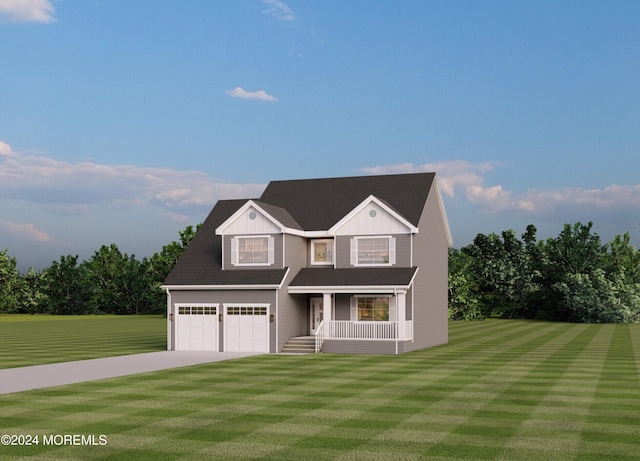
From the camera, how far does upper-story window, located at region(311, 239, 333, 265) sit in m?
42.8

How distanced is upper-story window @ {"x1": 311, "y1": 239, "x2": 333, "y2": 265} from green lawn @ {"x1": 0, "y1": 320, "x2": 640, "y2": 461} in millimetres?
13541

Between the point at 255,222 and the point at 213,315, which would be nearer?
the point at 213,315

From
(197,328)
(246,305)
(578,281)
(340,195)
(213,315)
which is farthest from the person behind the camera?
(578,281)

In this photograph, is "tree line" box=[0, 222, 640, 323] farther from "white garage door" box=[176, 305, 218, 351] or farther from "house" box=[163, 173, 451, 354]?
"white garage door" box=[176, 305, 218, 351]

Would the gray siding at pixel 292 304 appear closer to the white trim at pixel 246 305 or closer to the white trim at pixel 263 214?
the white trim at pixel 263 214

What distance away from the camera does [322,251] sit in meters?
43.1

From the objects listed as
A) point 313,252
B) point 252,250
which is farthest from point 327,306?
point 252,250

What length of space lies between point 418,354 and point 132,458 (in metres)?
24.5

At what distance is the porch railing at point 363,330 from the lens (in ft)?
125

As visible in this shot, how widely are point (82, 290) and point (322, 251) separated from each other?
7734 centimetres

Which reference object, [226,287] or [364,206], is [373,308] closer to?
[364,206]

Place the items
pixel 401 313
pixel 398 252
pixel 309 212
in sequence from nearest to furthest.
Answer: pixel 401 313 → pixel 398 252 → pixel 309 212

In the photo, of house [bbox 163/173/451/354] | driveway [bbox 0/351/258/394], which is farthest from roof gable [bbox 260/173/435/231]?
driveway [bbox 0/351/258/394]

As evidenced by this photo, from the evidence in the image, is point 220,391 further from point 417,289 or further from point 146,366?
Answer: point 417,289
